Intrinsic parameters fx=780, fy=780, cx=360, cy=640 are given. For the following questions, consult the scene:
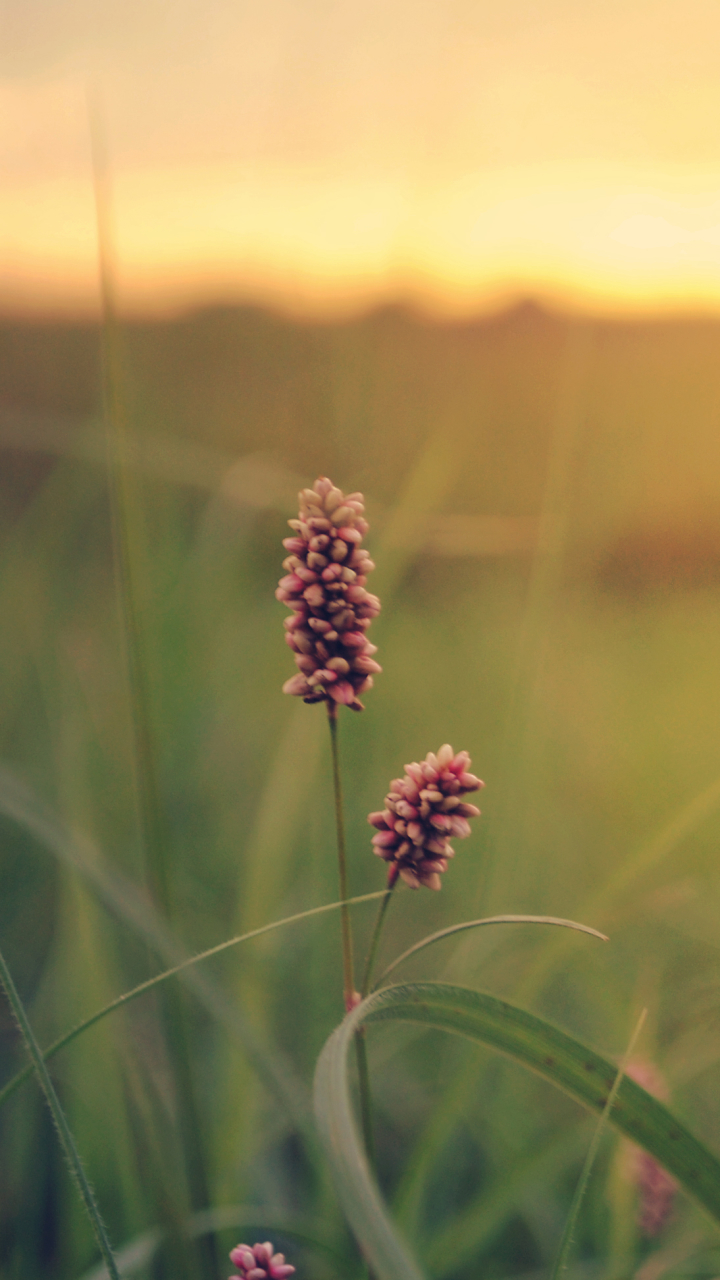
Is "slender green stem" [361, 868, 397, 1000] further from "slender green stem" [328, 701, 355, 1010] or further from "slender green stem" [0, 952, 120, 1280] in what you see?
"slender green stem" [0, 952, 120, 1280]

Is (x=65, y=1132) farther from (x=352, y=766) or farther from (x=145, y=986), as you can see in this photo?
(x=352, y=766)

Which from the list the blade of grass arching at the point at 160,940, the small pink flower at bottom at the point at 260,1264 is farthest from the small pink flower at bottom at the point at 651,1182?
the small pink flower at bottom at the point at 260,1264

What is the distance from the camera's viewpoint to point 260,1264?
0.30 m

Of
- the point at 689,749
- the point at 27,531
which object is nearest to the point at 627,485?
the point at 689,749

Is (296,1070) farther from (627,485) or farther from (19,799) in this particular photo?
(627,485)

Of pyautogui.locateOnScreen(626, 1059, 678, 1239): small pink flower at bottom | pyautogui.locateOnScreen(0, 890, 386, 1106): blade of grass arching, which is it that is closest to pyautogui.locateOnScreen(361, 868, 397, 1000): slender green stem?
pyautogui.locateOnScreen(0, 890, 386, 1106): blade of grass arching

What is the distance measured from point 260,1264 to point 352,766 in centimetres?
72

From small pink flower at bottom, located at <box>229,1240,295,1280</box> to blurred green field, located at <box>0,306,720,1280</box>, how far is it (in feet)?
0.22

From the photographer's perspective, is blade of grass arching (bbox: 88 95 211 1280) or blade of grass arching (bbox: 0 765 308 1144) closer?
blade of grass arching (bbox: 88 95 211 1280)

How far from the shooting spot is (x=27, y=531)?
1.33 metres

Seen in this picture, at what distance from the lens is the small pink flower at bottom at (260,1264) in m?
0.29

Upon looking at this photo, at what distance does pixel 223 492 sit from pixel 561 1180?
78 cm

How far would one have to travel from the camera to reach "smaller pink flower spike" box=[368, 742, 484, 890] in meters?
0.29

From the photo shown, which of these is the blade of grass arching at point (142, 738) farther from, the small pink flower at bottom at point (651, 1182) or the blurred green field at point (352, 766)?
the small pink flower at bottom at point (651, 1182)
